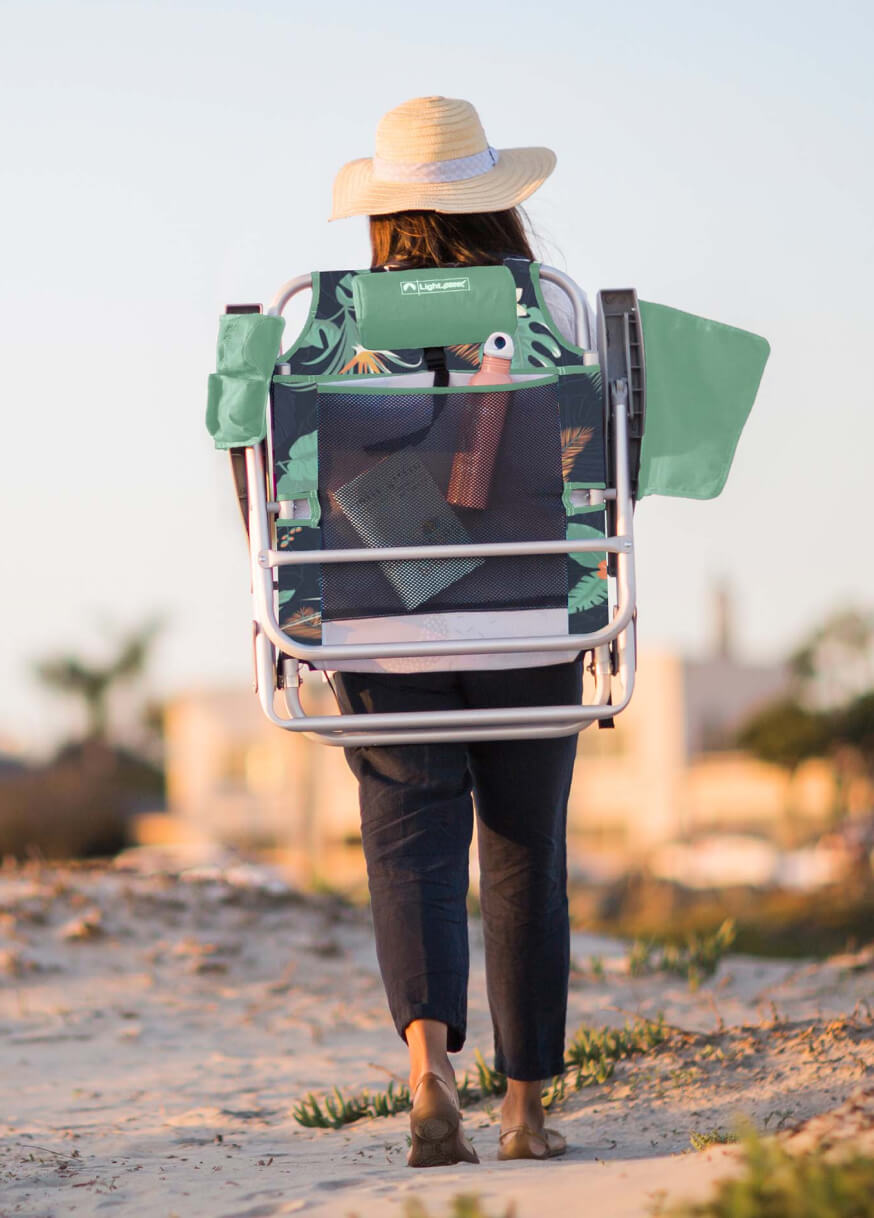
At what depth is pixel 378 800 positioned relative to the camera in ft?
9.36

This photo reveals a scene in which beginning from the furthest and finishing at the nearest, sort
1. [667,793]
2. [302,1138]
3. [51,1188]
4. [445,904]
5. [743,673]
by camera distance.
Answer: [743,673]
[667,793]
[302,1138]
[445,904]
[51,1188]

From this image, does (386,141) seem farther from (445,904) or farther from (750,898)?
(750,898)

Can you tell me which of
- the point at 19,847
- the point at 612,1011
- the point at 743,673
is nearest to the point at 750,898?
the point at 19,847

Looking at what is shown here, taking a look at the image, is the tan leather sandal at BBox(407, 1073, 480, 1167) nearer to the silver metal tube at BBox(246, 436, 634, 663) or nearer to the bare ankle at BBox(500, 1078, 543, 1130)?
the bare ankle at BBox(500, 1078, 543, 1130)

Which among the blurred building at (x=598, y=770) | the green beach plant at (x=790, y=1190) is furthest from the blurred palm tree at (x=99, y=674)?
the green beach plant at (x=790, y=1190)

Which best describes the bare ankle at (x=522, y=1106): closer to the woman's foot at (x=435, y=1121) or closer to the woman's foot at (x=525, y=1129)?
the woman's foot at (x=525, y=1129)

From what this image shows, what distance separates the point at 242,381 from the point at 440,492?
428mm

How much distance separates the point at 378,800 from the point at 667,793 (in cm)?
5403

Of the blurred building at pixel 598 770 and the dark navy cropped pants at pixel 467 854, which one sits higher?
the dark navy cropped pants at pixel 467 854

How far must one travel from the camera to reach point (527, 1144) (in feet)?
9.10

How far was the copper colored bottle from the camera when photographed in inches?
108

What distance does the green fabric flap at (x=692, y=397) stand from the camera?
2.90 metres

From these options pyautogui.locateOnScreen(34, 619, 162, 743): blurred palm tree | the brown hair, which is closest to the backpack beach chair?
the brown hair

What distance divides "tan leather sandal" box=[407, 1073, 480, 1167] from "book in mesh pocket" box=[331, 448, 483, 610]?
0.87 meters
